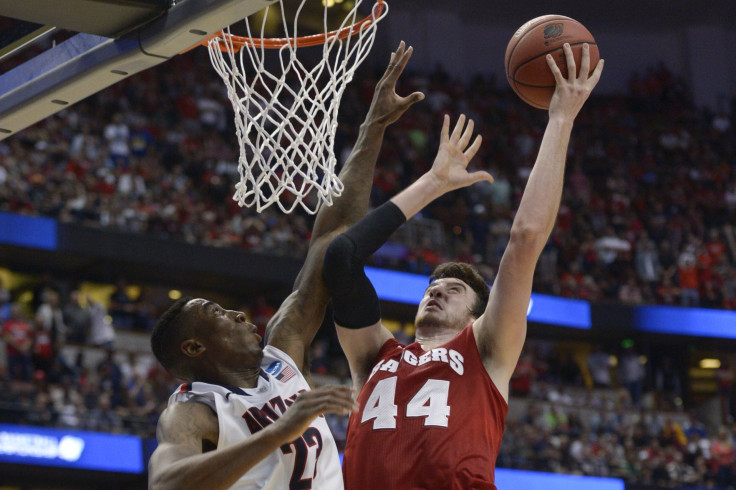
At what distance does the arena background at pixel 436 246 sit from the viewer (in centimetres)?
1066

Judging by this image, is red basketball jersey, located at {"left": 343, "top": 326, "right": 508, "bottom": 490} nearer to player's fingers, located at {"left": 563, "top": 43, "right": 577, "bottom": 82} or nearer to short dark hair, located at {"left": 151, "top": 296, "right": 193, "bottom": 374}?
short dark hair, located at {"left": 151, "top": 296, "right": 193, "bottom": 374}

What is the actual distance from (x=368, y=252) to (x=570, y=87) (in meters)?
0.84

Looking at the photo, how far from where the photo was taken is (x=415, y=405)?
10.5ft

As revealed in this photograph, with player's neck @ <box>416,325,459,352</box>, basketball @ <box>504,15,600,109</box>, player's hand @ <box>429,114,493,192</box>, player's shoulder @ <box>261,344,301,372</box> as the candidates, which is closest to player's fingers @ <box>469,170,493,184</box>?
player's hand @ <box>429,114,493,192</box>

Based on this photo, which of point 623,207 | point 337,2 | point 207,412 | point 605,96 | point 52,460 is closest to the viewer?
point 207,412

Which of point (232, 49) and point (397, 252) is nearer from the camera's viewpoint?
point (232, 49)

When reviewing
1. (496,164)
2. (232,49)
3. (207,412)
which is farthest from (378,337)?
(496,164)

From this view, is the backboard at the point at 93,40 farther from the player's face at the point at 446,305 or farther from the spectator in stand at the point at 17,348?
the spectator in stand at the point at 17,348

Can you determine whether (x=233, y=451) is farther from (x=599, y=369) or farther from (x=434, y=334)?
(x=599, y=369)

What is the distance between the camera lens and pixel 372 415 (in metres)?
3.24

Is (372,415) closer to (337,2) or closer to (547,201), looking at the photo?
(547,201)

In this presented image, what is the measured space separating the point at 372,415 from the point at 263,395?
457 millimetres

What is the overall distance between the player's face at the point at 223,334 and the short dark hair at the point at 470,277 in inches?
33.7

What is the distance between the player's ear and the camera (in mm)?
2996
